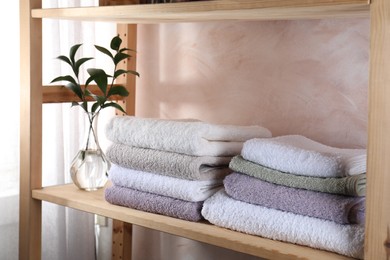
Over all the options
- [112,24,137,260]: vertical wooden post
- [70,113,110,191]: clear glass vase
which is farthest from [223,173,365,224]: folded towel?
[112,24,137,260]: vertical wooden post

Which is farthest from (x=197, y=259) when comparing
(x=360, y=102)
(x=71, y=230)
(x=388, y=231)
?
(x=388, y=231)

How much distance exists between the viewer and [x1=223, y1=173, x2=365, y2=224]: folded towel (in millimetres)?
1064

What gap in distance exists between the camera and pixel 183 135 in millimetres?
1279

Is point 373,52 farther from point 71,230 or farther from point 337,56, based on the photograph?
point 71,230

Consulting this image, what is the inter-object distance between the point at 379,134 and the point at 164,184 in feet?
1.57

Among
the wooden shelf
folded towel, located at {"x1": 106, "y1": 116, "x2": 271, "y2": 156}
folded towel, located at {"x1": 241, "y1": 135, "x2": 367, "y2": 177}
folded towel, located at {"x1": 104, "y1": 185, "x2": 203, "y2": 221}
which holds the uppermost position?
the wooden shelf

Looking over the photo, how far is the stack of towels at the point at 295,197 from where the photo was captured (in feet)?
3.49

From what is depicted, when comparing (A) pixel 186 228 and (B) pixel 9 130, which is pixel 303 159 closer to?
(A) pixel 186 228

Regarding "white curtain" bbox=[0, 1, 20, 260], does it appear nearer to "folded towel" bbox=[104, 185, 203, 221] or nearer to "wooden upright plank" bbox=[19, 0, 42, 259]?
"wooden upright plank" bbox=[19, 0, 42, 259]

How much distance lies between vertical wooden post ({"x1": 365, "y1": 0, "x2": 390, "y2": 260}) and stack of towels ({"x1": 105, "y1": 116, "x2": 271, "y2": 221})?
378 mm

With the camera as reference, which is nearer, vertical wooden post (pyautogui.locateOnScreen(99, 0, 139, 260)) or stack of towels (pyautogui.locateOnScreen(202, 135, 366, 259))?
stack of towels (pyautogui.locateOnScreen(202, 135, 366, 259))

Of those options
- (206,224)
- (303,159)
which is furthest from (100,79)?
(303,159)

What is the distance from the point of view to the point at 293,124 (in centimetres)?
150

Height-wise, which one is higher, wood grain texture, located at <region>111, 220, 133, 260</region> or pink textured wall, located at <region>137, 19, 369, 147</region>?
pink textured wall, located at <region>137, 19, 369, 147</region>
